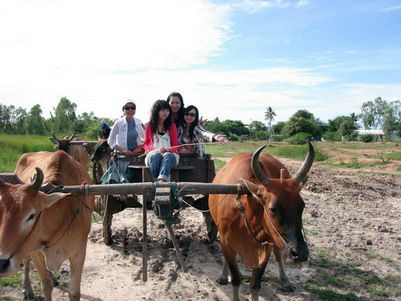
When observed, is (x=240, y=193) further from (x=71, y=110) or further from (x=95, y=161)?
(x=71, y=110)

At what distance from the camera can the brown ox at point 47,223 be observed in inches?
117

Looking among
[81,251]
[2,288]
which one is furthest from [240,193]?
[2,288]

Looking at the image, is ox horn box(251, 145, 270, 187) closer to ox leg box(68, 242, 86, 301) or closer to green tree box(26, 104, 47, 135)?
ox leg box(68, 242, 86, 301)

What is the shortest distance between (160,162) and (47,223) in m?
2.02

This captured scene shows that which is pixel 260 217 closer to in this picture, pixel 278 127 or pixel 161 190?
pixel 161 190

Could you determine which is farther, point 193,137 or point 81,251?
point 193,137

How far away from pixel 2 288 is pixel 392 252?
618cm

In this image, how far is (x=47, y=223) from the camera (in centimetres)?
359

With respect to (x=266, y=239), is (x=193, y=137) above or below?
above

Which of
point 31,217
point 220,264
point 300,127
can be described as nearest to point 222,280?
point 220,264

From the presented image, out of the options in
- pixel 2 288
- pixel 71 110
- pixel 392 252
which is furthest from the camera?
pixel 71 110


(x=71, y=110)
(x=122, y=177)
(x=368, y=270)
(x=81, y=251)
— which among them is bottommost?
(x=368, y=270)

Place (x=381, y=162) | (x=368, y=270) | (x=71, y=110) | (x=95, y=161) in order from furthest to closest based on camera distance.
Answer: (x=71, y=110) < (x=381, y=162) < (x=95, y=161) < (x=368, y=270)

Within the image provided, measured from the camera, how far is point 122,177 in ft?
19.1
